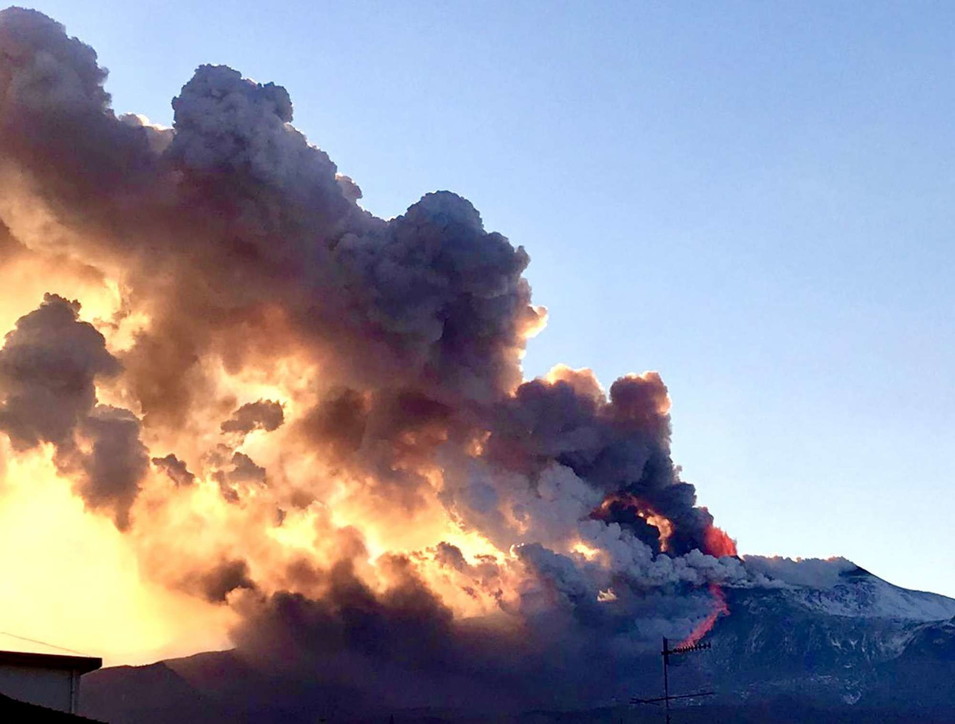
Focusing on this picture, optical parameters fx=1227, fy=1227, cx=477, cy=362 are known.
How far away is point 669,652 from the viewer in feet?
325

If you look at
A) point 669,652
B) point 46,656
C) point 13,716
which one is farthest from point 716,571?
point 13,716

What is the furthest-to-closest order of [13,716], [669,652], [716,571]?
1. [716,571]
2. [669,652]
3. [13,716]

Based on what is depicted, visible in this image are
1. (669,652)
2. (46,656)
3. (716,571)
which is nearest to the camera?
(46,656)

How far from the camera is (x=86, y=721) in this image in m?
48.0

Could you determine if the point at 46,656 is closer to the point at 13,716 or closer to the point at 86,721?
the point at 86,721

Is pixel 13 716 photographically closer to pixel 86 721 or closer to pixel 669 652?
pixel 86 721

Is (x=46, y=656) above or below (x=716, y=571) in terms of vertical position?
below

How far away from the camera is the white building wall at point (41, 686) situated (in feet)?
191

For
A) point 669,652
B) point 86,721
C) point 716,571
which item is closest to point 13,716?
point 86,721

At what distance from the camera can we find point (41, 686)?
59.4 m

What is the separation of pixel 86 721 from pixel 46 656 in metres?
12.9

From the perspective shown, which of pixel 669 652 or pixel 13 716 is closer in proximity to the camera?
pixel 13 716

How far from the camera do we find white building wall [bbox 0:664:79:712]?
5819 centimetres

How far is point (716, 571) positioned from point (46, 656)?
133 meters
